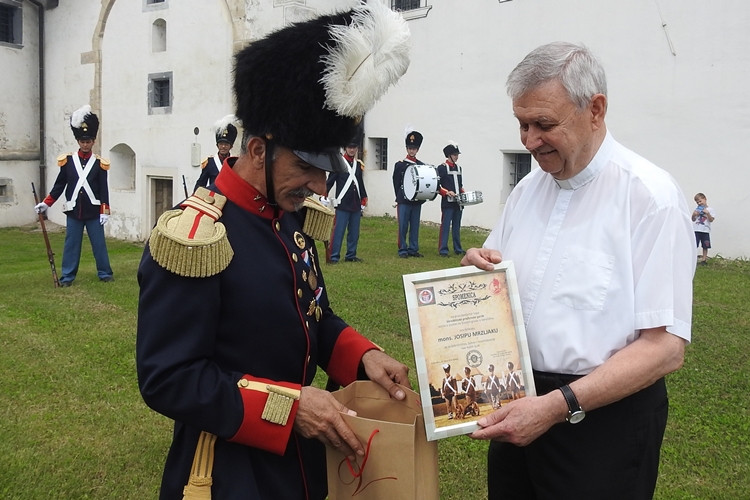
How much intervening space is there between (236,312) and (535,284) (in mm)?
903

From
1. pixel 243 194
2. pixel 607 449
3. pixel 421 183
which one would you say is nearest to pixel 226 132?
pixel 421 183

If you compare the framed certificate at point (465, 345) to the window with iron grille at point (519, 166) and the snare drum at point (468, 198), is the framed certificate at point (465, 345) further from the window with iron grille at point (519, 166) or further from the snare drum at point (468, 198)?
the window with iron grille at point (519, 166)

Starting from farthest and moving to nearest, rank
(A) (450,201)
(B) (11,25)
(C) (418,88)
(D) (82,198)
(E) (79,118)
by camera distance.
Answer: (B) (11,25) < (C) (418,88) < (A) (450,201) < (E) (79,118) < (D) (82,198)

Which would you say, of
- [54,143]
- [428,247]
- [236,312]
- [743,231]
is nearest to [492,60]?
[428,247]

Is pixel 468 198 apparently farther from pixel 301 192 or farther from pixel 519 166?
pixel 301 192

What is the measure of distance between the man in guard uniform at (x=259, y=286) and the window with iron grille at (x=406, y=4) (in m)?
15.4

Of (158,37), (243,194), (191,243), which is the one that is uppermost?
(158,37)

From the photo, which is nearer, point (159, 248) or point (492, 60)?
point (159, 248)

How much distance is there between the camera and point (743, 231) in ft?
40.3

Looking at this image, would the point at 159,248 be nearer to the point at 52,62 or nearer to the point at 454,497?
the point at 454,497

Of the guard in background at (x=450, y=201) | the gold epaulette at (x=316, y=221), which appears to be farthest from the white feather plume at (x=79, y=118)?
the gold epaulette at (x=316, y=221)

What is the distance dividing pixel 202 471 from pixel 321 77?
3.97 feet

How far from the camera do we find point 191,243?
Answer: 187 cm

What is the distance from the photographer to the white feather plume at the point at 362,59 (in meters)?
2.04
